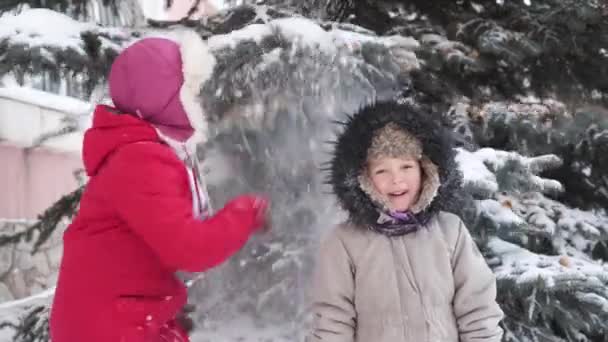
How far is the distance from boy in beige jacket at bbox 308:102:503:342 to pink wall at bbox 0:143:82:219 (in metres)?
2.74

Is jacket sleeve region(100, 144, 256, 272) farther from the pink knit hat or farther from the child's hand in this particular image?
the child's hand

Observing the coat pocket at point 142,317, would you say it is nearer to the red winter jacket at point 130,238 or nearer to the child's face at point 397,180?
the red winter jacket at point 130,238

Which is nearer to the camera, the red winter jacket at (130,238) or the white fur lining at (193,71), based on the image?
the red winter jacket at (130,238)

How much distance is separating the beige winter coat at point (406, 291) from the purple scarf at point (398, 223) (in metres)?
0.02

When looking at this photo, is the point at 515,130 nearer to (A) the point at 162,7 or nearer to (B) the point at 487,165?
(B) the point at 487,165

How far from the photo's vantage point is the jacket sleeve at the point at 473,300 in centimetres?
154

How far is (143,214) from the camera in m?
1.30

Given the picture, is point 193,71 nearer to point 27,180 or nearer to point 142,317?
point 142,317

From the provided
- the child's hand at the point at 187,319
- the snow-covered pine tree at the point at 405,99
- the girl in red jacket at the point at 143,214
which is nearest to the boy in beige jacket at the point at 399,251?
the girl in red jacket at the point at 143,214

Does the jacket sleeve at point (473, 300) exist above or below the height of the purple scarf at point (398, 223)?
below

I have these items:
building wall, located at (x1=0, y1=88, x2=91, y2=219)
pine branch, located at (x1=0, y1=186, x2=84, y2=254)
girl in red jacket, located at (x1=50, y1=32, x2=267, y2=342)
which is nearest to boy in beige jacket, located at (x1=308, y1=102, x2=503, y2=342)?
girl in red jacket, located at (x1=50, y1=32, x2=267, y2=342)

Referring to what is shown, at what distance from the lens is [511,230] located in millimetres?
2346

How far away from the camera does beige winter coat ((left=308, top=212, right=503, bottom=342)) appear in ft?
5.03

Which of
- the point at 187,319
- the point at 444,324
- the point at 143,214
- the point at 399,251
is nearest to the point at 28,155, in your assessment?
the point at 187,319
